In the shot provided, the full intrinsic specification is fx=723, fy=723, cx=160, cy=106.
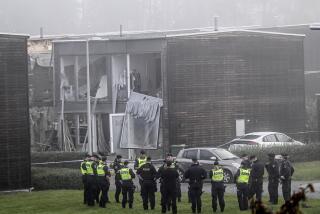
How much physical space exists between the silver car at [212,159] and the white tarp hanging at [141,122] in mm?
11225

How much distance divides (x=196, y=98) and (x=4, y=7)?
80.1 m

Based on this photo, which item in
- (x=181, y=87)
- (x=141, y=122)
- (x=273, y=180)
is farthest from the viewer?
(x=141, y=122)

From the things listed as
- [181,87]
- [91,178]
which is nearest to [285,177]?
[91,178]

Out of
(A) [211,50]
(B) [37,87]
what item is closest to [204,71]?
(A) [211,50]

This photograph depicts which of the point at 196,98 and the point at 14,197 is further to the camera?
the point at 196,98

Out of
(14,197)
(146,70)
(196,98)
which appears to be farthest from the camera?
(146,70)

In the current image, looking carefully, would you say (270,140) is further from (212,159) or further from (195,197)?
(195,197)

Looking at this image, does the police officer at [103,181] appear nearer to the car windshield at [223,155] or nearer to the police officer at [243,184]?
the police officer at [243,184]

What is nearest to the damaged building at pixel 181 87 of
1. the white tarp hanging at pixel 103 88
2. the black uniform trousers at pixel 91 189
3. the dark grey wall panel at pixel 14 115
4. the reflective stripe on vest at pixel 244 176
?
the white tarp hanging at pixel 103 88

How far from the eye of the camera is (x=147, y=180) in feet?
68.9

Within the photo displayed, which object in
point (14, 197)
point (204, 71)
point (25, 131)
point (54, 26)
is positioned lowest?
point (14, 197)

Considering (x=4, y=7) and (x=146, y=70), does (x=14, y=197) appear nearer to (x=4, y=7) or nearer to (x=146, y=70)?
(x=146, y=70)

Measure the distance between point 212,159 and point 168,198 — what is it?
28.8 feet

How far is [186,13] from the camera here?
388 feet
